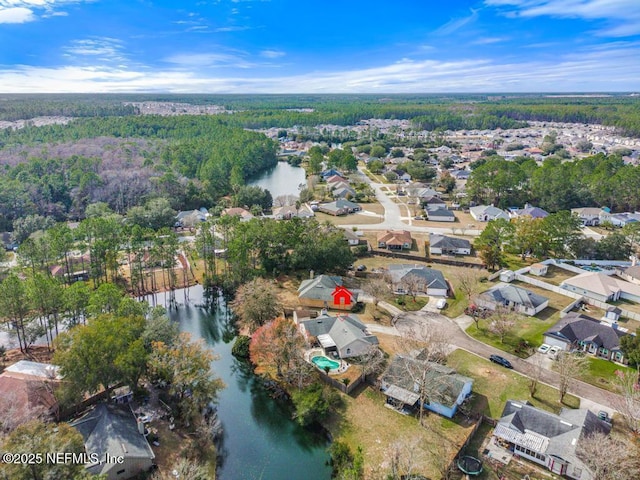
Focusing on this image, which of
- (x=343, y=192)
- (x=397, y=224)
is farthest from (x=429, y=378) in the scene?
(x=343, y=192)

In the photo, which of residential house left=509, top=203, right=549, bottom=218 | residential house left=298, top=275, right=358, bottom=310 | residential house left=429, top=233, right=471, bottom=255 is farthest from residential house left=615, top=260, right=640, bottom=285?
residential house left=298, top=275, right=358, bottom=310

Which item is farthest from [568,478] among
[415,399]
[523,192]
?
[523,192]

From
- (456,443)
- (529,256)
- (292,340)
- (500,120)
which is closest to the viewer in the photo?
(456,443)

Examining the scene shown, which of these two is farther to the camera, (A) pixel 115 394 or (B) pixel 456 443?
(A) pixel 115 394

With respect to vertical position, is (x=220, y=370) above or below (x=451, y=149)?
below

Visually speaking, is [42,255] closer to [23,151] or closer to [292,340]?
[292,340]
